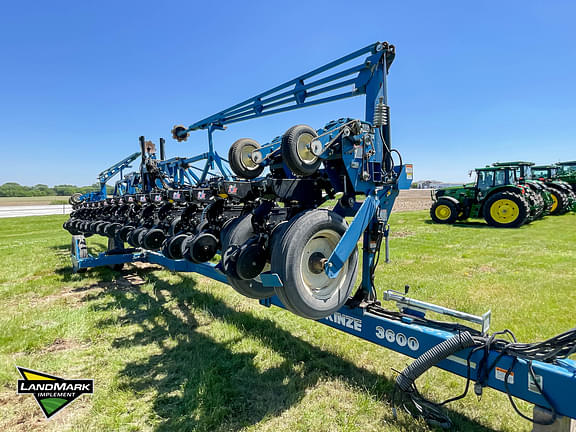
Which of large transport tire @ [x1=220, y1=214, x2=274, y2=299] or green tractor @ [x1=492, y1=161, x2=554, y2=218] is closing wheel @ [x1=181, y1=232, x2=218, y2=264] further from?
green tractor @ [x1=492, y1=161, x2=554, y2=218]

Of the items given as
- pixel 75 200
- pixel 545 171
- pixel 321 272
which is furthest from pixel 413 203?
pixel 321 272

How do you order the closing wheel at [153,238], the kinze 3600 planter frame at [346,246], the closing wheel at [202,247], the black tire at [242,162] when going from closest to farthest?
the kinze 3600 planter frame at [346,246] → the black tire at [242,162] → the closing wheel at [202,247] → the closing wheel at [153,238]

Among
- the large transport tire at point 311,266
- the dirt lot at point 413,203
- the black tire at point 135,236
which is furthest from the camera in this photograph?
the dirt lot at point 413,203

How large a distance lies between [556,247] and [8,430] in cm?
1182

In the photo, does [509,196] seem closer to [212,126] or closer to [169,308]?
[212,126]

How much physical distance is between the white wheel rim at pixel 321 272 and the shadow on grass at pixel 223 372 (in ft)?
3.59

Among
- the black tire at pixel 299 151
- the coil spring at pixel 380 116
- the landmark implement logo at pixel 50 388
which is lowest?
the landmark implement logo at pixel 50 388

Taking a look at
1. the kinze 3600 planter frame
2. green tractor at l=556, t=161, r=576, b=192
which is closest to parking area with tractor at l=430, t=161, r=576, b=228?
green tractor at l=556, t=161, r=576, b=192

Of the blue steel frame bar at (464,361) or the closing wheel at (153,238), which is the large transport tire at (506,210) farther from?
the closing wheel at (153,238)

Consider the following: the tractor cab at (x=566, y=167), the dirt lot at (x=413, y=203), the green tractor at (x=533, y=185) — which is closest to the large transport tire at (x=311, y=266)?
the green tractor at (x=533, y=185)

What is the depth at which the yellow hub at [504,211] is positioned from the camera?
45.6ft

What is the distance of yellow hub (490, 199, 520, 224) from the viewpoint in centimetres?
1390

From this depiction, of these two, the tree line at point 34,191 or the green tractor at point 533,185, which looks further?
the tree line at point 34,191

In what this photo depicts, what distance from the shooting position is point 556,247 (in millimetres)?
9484
